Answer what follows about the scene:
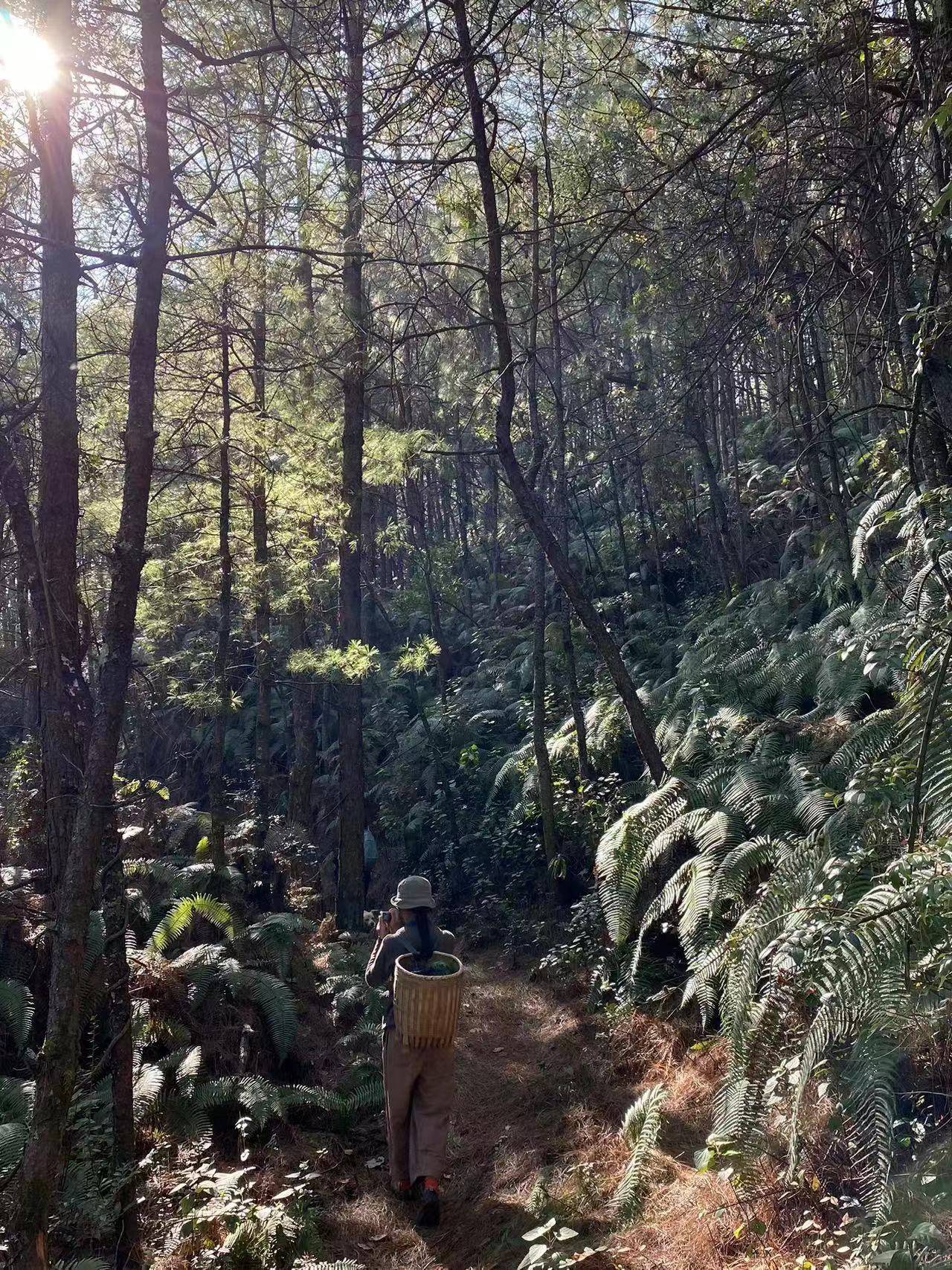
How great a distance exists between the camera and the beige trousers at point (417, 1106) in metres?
5.16

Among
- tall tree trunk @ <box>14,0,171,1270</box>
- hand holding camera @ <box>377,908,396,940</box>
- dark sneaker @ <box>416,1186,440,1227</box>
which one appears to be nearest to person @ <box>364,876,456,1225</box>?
dark sneaker @ <box>416,1186,440,1227</box>

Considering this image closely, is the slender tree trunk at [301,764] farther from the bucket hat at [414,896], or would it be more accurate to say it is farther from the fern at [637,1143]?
the fern at [637,1143]

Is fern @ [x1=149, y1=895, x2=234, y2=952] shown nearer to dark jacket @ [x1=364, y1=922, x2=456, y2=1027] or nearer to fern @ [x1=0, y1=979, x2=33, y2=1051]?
fern @ [x1=0, y1=979, x2=33, y2=1051]

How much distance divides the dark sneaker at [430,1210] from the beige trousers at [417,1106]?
102 mm

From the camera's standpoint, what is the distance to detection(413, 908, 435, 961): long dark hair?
5.37 m

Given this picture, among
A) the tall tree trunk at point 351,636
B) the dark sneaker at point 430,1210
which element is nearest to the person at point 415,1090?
the dark sneaker at point 430,1210

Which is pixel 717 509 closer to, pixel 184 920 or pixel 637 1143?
pixel 184 920

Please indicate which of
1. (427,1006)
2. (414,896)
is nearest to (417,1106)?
(427,1006)

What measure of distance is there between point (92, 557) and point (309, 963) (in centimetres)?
965

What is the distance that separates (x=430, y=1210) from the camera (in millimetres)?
5012

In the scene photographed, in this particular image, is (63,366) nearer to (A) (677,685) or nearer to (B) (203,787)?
(A) (677,685)

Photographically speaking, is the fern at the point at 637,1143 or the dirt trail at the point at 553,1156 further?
the fern at the point at 637,1143

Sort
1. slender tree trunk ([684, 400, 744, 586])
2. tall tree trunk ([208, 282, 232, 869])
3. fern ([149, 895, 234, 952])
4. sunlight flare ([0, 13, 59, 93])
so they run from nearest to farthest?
sunlight flare ([0, 13, 59, 93]) → fern ([149, 895, 234, 952]) → tall tree trunk ([208, 282, 232, 869]) → slender tree trunk ([684, 400, 744, 586])

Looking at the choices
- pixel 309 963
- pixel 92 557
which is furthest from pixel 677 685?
pixel 92 557
